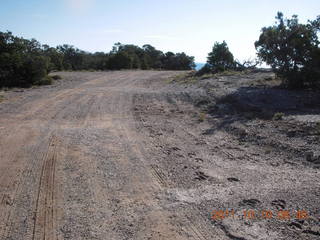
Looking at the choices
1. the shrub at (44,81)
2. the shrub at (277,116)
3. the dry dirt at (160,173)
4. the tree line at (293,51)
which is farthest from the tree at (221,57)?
the shrub at (277,116)

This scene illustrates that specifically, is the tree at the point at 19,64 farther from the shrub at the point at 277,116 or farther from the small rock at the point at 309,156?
the small rock at the point at 309,156

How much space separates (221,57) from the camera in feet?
89.2

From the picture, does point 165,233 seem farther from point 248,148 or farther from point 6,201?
point 248,148

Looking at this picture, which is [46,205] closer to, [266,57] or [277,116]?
[277,116]

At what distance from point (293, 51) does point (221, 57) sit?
12129mm

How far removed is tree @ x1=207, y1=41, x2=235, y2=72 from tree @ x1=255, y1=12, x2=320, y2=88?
1062 centimetres

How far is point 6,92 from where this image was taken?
672 inches

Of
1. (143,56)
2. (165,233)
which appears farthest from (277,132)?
(143,56)

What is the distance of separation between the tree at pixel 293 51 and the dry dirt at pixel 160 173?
3.53 meters

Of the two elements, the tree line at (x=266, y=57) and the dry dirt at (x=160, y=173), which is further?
the tree line at (x=266, y=57)

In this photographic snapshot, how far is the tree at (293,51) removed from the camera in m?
14.6

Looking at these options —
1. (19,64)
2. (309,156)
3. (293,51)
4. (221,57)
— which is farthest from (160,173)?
(221,57)

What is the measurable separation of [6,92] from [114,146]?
12069 mm

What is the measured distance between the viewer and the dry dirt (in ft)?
13.4
